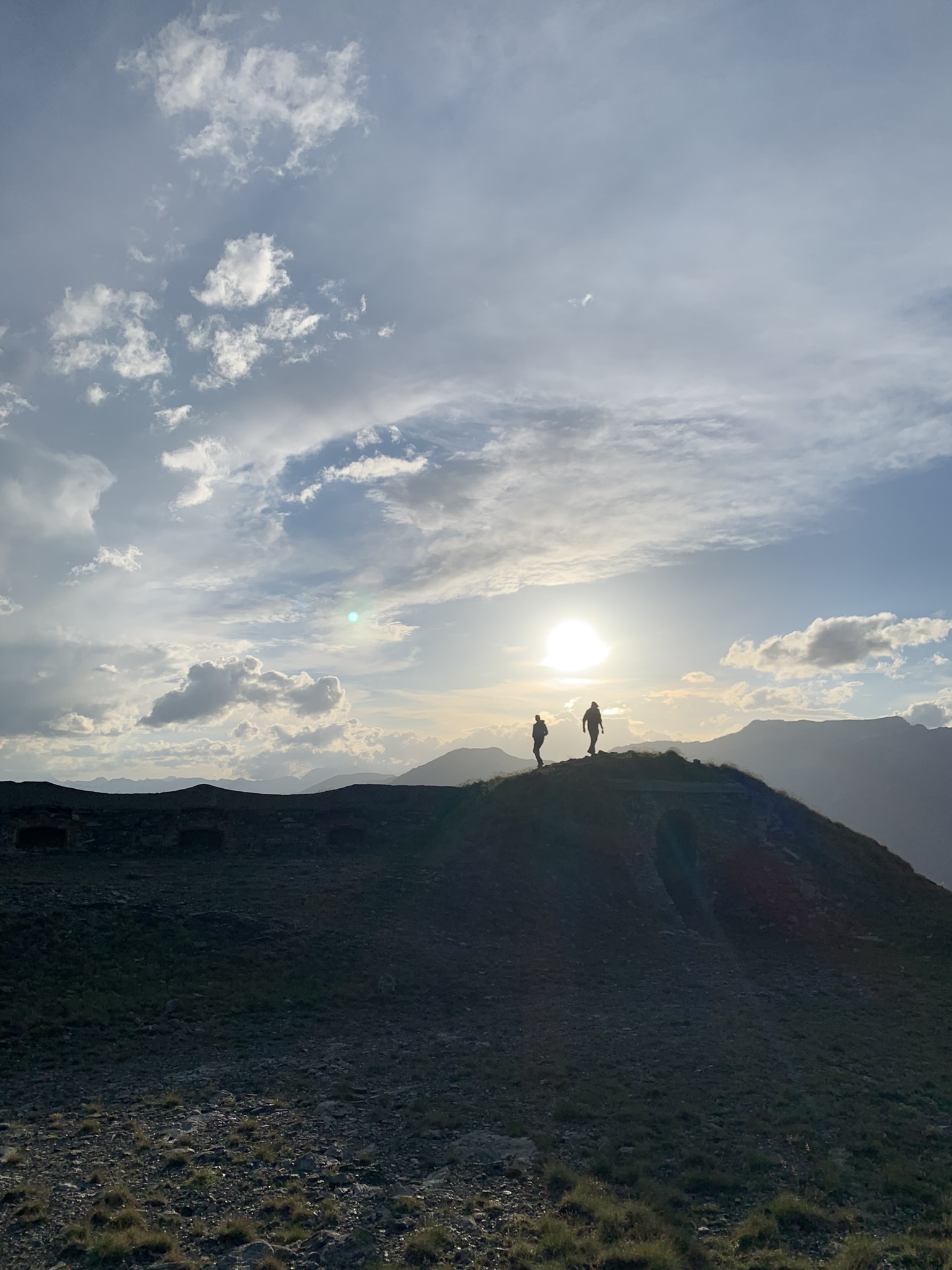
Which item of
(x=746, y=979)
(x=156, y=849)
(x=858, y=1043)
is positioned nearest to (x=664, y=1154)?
(x=858, y=1043)

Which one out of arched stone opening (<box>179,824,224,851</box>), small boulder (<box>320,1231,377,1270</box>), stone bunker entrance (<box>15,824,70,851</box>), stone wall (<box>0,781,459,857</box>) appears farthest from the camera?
arched stone opening (<box>179,824,224,851</box>)

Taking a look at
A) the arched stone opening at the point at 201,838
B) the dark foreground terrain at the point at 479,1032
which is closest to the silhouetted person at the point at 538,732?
the dark foreground terrain at the point at 479,1032

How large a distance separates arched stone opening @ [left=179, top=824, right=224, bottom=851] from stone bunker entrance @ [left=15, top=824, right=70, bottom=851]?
11.9 ft

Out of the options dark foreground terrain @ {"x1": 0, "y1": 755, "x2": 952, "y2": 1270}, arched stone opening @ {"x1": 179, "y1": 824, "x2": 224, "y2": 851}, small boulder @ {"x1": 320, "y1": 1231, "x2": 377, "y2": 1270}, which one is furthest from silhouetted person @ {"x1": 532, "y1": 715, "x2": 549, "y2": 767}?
small boulder @ {"x1": 320, "y1": 1231, "x2": 377, "y2": 1270}

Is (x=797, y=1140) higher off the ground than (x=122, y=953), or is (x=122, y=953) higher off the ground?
(x=122, y=953)

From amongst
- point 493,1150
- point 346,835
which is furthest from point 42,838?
point 493,1150

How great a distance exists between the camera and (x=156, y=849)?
82.2 ft

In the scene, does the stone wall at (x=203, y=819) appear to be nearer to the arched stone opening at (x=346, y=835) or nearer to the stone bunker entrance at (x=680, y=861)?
the arched stone opening at (x=346, y=835)

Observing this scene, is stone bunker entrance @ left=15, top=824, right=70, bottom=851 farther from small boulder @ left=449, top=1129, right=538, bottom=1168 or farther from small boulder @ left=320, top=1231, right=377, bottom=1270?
small boulder @ left=320, top=1231, right=377, bottom=1270

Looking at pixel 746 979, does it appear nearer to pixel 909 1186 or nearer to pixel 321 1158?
pixel 909 1186

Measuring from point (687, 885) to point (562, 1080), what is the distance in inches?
584

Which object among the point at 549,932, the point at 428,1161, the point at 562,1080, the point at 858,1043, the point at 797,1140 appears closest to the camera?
the point at 428,1161

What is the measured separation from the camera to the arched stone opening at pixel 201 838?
25609mm

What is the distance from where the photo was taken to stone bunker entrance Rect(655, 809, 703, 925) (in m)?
25.6
